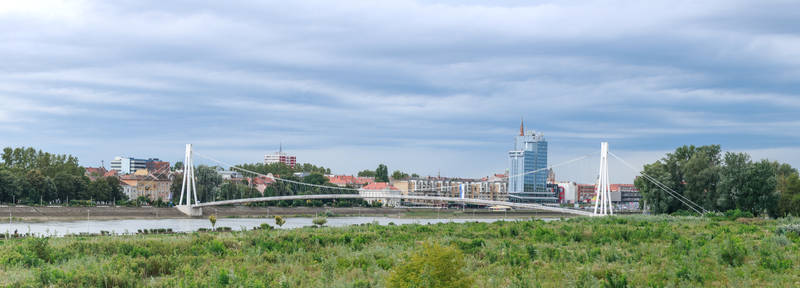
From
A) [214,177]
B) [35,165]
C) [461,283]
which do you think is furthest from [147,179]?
[461,283]

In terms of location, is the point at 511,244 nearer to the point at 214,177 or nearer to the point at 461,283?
the point at 461,283

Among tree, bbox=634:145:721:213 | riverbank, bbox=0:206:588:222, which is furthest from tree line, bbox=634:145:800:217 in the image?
riverbank, bbox=0:206:588:222

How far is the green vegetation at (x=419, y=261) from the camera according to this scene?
12.6m

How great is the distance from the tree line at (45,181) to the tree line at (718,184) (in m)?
62.6

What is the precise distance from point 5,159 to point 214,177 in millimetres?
29356

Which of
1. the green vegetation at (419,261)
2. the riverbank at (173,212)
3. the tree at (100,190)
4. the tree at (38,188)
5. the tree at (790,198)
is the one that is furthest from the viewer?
the tree at (100,190)

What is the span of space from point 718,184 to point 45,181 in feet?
231

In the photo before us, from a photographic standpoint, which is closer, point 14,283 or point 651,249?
point 14,283

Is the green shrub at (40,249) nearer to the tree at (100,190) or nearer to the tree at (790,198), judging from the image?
the tree at (790,198)

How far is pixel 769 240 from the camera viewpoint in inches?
732

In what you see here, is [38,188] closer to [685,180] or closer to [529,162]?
[685,180]

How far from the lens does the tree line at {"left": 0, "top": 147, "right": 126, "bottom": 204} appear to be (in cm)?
7912

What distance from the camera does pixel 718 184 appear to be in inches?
2498

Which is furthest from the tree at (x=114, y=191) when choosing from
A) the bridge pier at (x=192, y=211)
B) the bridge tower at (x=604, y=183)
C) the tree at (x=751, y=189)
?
the tree at (x=751, y=189)
